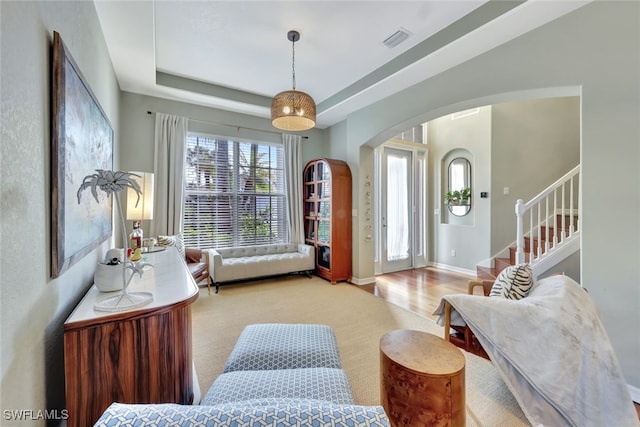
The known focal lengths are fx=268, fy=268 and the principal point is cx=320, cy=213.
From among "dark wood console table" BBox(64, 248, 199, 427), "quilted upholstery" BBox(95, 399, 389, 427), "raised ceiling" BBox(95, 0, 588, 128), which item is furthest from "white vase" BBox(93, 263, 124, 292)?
"raised ceiling" BBox(95, 0, 588, 128)

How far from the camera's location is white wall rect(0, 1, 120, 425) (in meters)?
0.84

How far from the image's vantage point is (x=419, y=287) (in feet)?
14.2

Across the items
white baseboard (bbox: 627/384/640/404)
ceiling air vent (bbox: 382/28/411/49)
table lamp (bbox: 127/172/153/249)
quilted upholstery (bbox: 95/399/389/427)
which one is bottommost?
white baseboard (bbox: 627/384/640/404)

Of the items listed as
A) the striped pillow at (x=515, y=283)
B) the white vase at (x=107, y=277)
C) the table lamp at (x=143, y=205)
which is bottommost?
the striped pillow at (x=515, y=283)

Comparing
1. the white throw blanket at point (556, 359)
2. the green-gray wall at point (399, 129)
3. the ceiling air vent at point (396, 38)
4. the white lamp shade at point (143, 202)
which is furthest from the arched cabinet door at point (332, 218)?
the white throw blanket at point (556, 359)

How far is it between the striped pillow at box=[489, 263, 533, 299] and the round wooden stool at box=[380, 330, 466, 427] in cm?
76

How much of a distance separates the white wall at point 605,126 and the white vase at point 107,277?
325 centimetres

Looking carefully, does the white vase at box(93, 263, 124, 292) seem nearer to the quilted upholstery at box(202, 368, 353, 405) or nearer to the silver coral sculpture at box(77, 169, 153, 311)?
the silver coral sculpture at box(77, 169, 153, 311)

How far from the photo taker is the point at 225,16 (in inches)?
97.9

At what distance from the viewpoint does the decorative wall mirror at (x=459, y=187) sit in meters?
5.24

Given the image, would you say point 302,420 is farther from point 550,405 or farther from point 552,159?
point 552,159

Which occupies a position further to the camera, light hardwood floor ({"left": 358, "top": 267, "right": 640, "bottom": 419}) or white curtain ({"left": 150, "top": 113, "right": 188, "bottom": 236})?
white curtain ({"left": 150, "top": 113, "right": 188, "bottom": 236})

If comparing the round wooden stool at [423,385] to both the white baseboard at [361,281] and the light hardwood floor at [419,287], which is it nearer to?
the light hardwood floor at [419,287]

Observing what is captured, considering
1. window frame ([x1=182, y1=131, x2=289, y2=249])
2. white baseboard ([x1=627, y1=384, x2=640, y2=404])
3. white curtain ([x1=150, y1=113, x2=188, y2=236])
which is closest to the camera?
white baseboard ([x1=627, y1=384, x2=640, y2=404])
